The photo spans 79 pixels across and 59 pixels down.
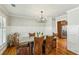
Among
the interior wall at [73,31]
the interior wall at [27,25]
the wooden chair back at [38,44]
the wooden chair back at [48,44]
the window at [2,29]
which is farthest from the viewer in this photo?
the interior wall at [73,31]

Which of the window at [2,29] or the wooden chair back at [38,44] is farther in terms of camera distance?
the wooden chair back at [38,44]

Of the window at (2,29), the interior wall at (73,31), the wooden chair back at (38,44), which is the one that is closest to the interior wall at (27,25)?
the window at (2,29)

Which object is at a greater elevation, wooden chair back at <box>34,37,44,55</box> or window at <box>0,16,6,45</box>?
window at <box>0,16,6,45</box>

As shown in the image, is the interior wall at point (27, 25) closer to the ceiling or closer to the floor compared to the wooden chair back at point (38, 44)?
closer to the ceiling

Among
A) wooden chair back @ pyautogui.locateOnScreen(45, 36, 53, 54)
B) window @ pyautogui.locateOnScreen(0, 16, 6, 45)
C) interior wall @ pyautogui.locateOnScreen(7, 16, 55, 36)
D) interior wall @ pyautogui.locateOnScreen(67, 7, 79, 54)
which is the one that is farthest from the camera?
interior wall @ pyautogui.locateOnScreen(67, 7, 79, 54)

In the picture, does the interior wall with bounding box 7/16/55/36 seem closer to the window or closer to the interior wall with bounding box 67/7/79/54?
the window

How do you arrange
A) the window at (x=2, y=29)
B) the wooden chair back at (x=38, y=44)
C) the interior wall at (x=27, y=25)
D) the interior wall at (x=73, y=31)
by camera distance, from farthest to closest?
1. the interior wall at (x=73, y=31)
2. the wooden chair back at (x=38, y=44)
3. the interior wall at (x=27, y=25)
4. the window at (x=2, y=29)

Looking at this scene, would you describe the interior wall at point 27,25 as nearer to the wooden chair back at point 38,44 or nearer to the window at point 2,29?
the window at point 2,29

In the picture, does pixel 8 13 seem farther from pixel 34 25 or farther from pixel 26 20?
pixel 34 25

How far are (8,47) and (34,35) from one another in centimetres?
81

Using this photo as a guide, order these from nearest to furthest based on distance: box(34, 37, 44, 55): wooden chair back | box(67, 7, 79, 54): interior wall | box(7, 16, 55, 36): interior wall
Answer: box(7, 16, 55, 36): interior wall < box(34, 37, 44, 55): wooden chair back < box(67, 7, 79, 54): interior wall

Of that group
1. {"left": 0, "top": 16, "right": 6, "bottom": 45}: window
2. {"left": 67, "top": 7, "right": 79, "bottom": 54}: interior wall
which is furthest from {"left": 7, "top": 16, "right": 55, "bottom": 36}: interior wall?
{"left": 67, "top": 7, "right": 79, "bottom": 54}: interior wall

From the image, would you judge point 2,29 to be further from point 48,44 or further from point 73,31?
point 73,31
